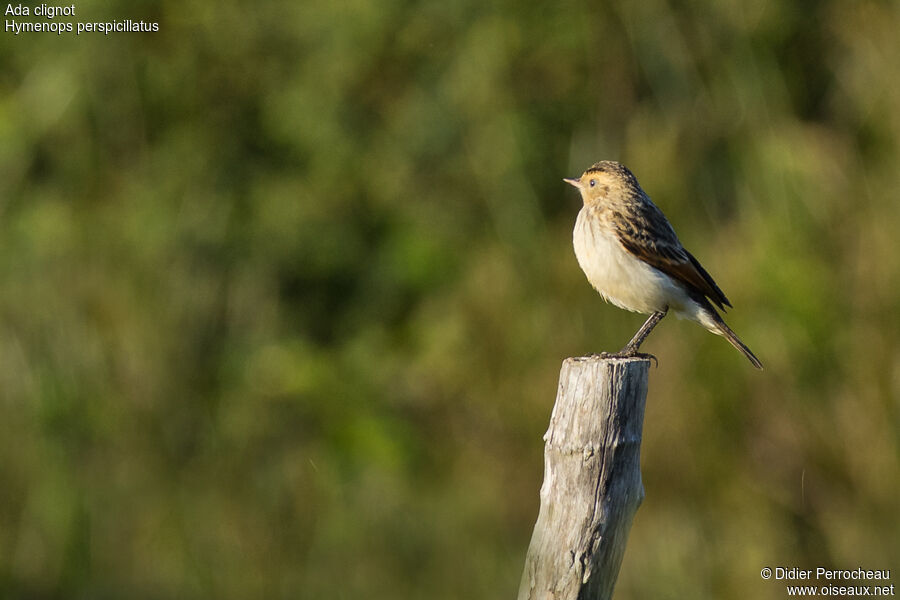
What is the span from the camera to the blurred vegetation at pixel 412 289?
732 cm

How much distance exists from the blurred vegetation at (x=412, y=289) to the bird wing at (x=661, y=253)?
2.38 meters

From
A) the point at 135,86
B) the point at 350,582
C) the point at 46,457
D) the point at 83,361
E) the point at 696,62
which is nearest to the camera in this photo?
the point at 350,582

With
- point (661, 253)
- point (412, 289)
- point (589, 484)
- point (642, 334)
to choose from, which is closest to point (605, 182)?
point (661, 253)

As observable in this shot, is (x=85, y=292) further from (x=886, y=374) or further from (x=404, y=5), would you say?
(x=886, y=374)

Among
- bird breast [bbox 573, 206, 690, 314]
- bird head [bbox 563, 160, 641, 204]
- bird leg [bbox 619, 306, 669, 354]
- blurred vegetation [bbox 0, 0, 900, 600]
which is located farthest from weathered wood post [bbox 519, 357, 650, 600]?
blurred vegetation [bbox 0, 0, 900, 600]

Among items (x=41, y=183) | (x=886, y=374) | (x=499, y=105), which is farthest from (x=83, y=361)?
(x=886, y=374)

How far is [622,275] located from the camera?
5.08 meters

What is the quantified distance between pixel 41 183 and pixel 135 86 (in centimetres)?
115

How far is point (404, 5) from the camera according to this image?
10.6 m

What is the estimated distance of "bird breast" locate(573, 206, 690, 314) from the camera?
5090 mm

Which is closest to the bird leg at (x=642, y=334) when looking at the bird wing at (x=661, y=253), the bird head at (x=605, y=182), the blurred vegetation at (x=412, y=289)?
the bird wing at (x=661, y=253)

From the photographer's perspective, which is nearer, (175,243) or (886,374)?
(886,374)

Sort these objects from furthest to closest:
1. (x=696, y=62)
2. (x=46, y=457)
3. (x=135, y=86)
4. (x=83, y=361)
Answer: (x=135, y=86) < (x=696, y=62) < (x=83, y=361) < (x=46, y=457)

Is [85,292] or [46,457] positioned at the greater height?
[85,292]
